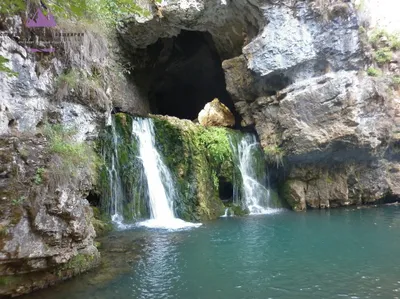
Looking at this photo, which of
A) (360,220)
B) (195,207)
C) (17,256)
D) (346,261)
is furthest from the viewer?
(195,207)

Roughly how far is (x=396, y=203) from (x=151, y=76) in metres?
13.1

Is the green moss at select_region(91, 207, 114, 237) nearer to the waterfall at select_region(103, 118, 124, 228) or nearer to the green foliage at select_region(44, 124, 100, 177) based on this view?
the waterfall at select_region(103, 118, 124, 228)

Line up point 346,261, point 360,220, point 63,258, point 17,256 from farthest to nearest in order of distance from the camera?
point 360,220, point 346,261, point 63,258, point 17,256

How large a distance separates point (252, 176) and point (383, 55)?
908 centimetres

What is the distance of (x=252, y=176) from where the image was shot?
13633mm

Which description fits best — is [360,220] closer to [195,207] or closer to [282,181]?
[282,181]

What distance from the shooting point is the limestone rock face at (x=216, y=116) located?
1625 cm

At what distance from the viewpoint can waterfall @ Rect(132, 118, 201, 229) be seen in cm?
1072

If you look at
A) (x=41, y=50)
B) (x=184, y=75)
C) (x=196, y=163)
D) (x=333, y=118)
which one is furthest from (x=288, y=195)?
(x=41, y=50)

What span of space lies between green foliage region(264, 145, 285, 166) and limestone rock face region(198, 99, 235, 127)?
3446mm

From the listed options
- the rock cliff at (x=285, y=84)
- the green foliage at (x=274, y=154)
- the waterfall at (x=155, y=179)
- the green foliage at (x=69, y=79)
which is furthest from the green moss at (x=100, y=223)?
the green foliage at (x=274, y=154)

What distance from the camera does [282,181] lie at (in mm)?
14195

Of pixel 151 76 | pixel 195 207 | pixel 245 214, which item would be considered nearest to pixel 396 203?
pixel 245 214

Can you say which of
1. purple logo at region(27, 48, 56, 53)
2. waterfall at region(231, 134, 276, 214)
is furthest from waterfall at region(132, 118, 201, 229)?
purple logo at region(27, 48, 56, 53)
